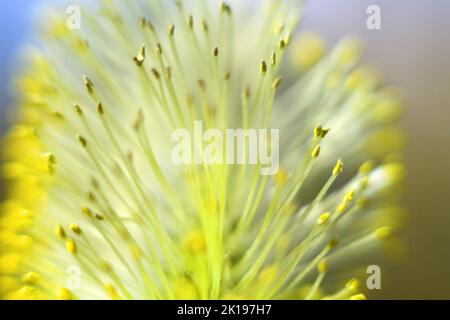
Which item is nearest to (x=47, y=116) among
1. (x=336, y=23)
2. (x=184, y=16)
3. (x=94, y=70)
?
(x=94, y=70)

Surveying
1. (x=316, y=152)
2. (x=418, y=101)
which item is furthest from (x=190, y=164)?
(x=418, y=101)

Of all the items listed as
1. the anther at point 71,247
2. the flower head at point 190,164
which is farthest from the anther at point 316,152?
the anther at point 71,247

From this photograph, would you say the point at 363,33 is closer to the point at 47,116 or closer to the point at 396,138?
the point at 396,138

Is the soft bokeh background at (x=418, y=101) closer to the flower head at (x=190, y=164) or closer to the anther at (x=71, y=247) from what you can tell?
the flower head at (x=190, y=164)

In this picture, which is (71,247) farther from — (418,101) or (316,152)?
(418,101)

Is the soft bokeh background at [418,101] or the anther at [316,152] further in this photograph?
the soft bokeh background at [418,101]

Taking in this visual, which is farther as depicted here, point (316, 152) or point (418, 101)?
point (418, 101)

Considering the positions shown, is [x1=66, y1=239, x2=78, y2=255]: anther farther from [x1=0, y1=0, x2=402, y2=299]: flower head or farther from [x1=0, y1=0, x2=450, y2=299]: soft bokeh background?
[x1=0, y1=0, x2=450, y2=299]: soft bokeh background
